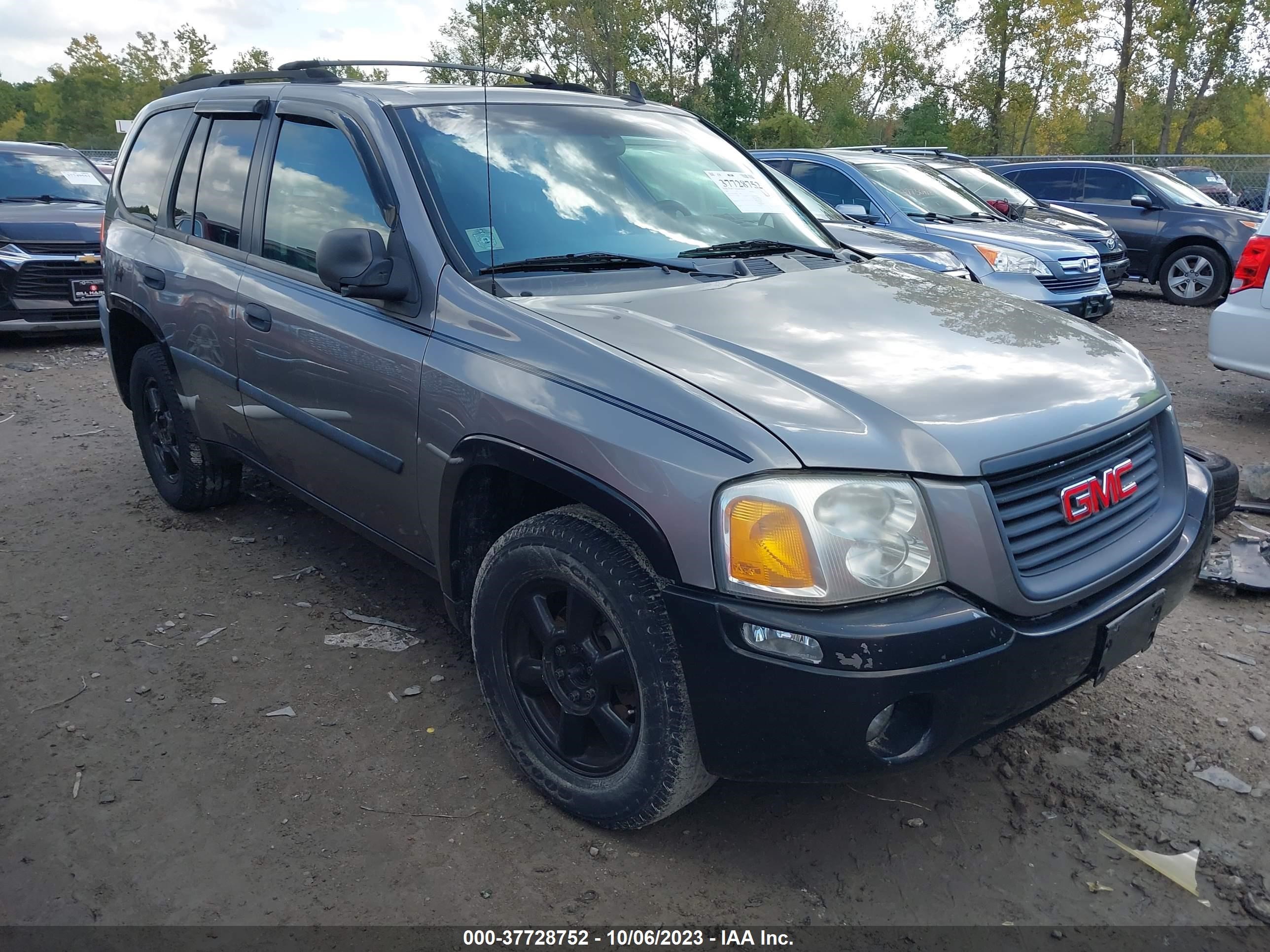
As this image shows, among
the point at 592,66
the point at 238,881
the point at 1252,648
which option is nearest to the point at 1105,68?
the point at 592,66

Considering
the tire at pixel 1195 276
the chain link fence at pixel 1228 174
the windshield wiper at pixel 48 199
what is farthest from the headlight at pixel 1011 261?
the chain link fence at pixel 1228 174

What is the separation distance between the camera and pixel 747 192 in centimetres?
369

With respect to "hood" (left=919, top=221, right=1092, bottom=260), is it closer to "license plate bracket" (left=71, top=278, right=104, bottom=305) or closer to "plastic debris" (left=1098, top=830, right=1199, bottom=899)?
"plastic debris" (left=1098, top=830, right=1199, bottom=899)

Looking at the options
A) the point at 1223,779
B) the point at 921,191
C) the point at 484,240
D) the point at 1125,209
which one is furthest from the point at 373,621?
the point at 1125,209

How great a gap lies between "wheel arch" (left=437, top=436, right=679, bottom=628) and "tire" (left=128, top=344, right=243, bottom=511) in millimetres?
2117

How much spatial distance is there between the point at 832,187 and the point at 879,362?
291 inches

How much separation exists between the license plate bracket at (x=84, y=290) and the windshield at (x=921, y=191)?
7.18 meters

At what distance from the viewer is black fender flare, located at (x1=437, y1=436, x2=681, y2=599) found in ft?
7.01

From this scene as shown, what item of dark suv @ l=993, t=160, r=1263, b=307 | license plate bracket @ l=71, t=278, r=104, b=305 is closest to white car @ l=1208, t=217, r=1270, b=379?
dark suv @ l=993, t=160, r=1263, b=307

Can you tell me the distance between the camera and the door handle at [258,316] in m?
3.46

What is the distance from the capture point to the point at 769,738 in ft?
6.87

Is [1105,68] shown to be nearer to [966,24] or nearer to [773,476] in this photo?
[966,24]

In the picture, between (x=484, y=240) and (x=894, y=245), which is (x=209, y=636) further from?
(x=894, y=245)

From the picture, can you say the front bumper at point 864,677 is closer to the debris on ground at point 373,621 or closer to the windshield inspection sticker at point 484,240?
the windshield inspection sticker at point 484,240
